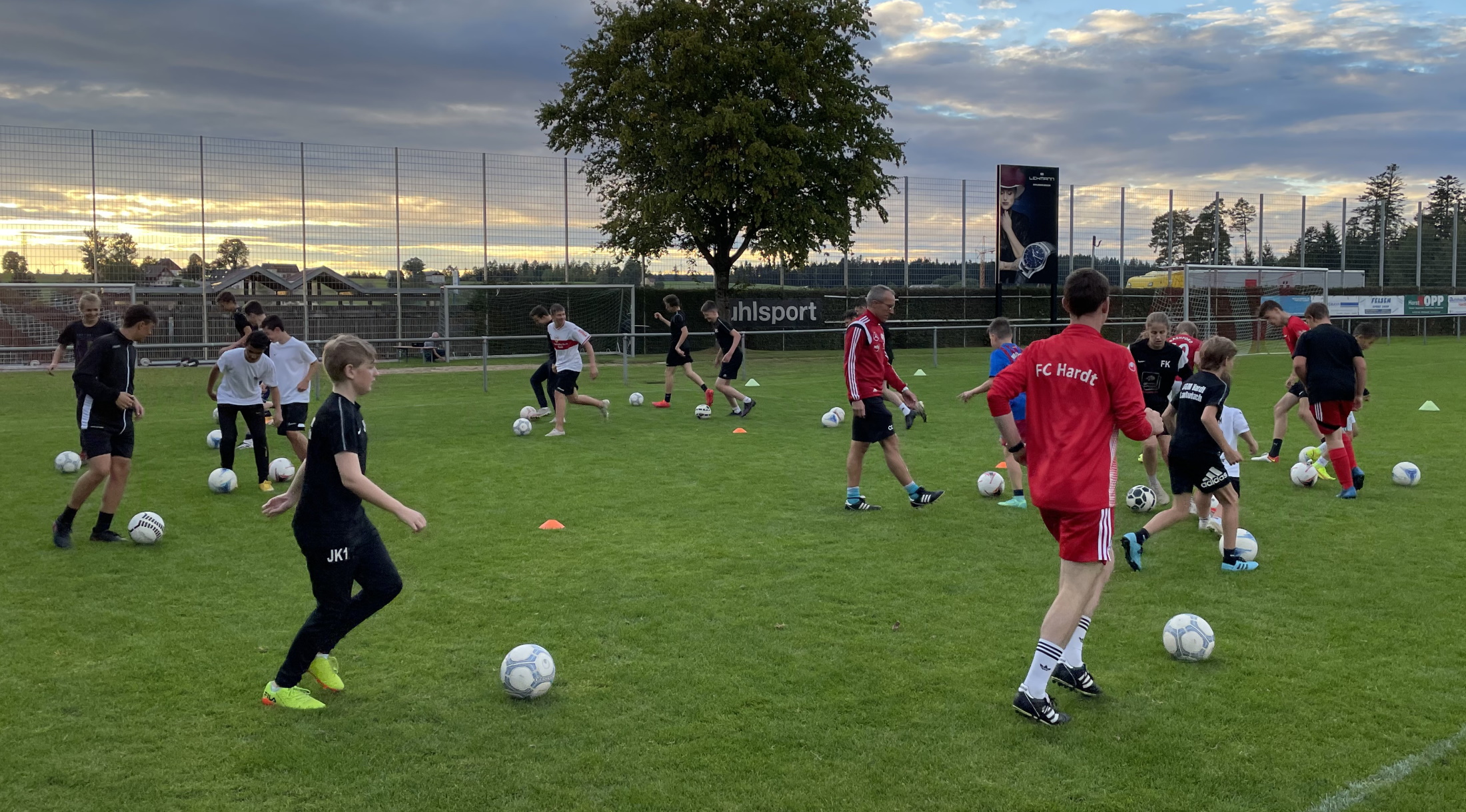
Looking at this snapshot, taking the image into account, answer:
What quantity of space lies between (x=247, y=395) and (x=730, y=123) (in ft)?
62.4

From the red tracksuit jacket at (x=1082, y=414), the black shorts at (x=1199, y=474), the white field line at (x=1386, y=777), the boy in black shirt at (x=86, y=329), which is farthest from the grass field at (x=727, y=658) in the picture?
the boy in black shirt at (x=86, y=329)

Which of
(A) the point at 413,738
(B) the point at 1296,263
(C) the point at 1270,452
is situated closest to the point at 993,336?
(C) the point at 1270,452

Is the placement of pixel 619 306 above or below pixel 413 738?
above

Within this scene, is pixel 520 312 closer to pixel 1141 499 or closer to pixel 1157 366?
pixel 1157 366

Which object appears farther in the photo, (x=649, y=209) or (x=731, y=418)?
(x=649, y=209)

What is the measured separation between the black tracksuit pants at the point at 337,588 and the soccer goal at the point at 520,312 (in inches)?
872

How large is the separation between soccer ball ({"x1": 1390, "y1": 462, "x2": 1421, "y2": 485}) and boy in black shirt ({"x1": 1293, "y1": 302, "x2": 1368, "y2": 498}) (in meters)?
0.50

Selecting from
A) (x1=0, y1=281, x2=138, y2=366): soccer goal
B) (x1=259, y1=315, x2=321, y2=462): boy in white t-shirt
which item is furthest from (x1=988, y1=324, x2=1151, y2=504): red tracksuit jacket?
(x1=0, y1=281, x2=138, y2=366): soccer goal

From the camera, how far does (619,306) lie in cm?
3030

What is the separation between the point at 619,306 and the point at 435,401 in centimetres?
1241

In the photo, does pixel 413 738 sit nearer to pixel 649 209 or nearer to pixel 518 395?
pixel 518 395

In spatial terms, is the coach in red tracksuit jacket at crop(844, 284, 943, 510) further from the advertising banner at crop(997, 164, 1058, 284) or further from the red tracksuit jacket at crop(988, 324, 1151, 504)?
the advertising banner at crop(997, 164, 1058, 284)

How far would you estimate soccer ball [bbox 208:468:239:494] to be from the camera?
988 centimetres

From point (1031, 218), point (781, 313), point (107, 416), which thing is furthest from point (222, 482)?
point (781, 313)
